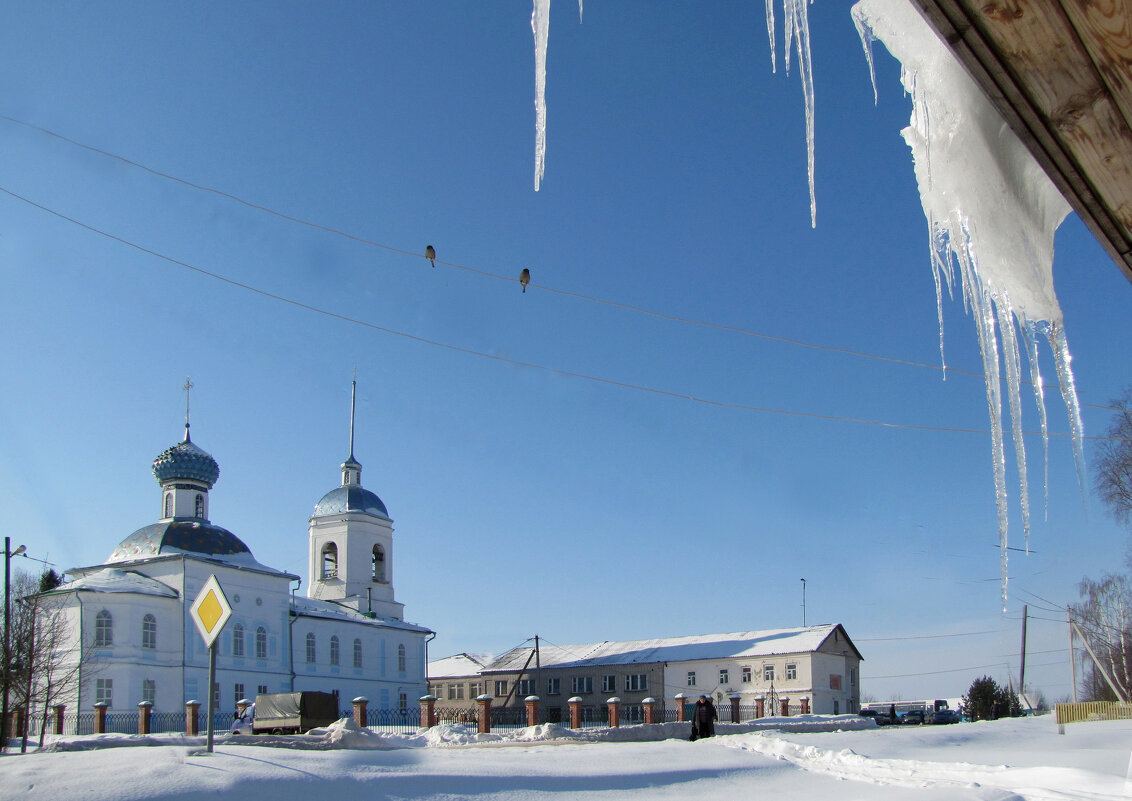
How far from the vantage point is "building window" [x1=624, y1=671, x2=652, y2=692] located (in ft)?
194

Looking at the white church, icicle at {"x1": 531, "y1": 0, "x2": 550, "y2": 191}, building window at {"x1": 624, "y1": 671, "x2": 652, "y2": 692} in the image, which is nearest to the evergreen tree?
building window at {"x1": 624, "y1": 671, "x2": 652, "y2": 692}

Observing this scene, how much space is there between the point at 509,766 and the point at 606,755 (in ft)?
Result: 7.82

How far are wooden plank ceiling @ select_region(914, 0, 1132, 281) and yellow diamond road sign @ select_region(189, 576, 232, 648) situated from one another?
28.1 feet

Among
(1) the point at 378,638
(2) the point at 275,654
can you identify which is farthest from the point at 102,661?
(1) the point at 378,638

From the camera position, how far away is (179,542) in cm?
4316

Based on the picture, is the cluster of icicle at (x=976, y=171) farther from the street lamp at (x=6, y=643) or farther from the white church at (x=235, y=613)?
the white church at (x=235, y=613)

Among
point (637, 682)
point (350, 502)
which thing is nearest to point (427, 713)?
point (350, 502)

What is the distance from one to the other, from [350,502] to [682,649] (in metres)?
23.5

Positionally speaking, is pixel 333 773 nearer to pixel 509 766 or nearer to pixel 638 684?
pixel 509 766

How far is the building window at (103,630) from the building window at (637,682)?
32602 millimetres

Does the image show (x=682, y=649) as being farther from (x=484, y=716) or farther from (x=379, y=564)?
(x=484, y=716)

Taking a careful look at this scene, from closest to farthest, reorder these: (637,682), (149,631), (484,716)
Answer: (484,716), (149,631), (637,682)

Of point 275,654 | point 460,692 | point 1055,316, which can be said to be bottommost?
point 460,692

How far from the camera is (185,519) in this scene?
44719mm
